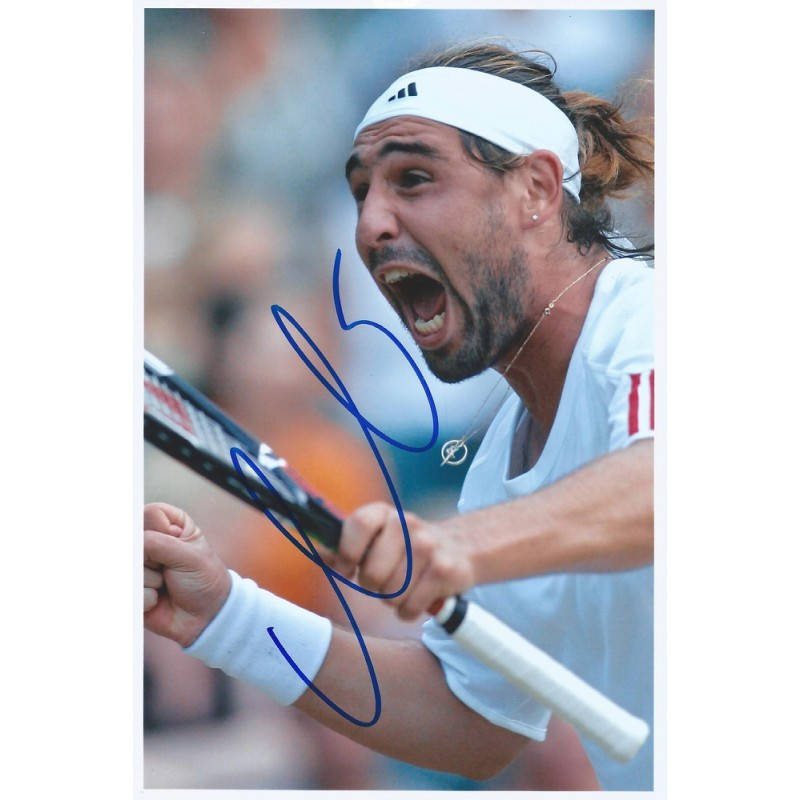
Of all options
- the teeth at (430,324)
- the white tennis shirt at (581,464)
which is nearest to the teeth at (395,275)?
the teeth at (430,324)

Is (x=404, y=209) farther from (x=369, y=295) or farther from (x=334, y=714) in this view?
(x=334, y=714)

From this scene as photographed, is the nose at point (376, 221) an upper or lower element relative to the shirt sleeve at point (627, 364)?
upper

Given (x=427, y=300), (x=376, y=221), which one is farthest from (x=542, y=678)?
(x=376, y=221)

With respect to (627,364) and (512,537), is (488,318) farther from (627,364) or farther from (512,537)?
(512,537)

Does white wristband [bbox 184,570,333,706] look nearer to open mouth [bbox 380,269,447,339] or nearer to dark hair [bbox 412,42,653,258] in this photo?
open mouth [bbox 380,269,447,339]

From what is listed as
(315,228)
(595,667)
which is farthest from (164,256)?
(595,667)

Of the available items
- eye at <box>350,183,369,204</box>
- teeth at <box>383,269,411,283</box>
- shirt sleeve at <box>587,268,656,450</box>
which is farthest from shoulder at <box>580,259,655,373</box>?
eye at <box>350,183,369,204</box>

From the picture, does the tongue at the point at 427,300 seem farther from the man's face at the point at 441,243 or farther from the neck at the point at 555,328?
the neck at the point at 555,328
